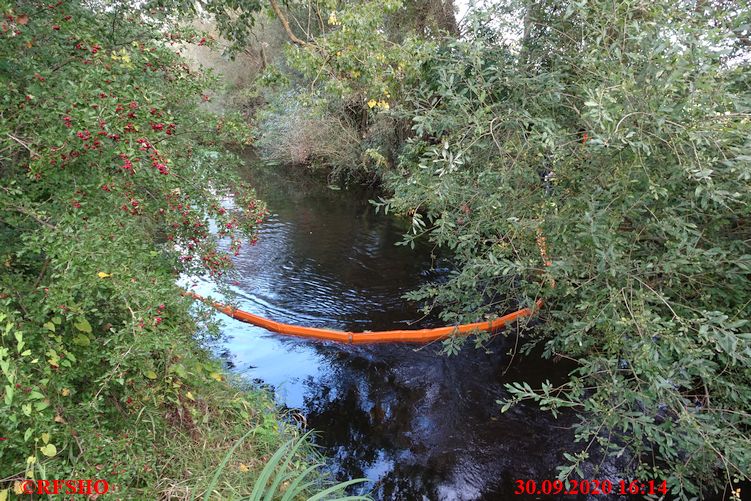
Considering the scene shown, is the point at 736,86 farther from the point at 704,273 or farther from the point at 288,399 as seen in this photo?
the point at 288,399

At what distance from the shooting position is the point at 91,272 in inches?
84.4

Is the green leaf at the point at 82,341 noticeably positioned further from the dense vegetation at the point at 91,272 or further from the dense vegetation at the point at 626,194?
the dense vegetation at the point at 626,194

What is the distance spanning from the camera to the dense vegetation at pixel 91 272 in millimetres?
2170

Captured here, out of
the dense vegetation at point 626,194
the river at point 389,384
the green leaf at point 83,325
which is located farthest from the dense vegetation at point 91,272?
the dense vegetation at point 626,194

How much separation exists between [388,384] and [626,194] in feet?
11.8

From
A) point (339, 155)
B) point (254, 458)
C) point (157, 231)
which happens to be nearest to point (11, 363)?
point (254, 458)

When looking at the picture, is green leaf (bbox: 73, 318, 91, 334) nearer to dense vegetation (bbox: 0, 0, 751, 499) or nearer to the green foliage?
dense vegetation (bbox: 0, 0, 751, 499)

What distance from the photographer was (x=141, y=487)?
2701mm

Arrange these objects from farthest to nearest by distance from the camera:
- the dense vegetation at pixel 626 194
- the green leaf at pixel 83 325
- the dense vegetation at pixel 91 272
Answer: the green leaf at pixel 83 325 < the dense vegetation at pixel 626 194 < the dense vegetation at pixel 91 272

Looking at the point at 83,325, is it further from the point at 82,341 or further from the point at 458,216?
the point at 458,216

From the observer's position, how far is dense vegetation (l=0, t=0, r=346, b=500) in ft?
7.12

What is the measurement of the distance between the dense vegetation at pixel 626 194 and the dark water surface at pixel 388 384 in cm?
83

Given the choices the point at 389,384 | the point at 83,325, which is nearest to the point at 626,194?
the point at 83,325

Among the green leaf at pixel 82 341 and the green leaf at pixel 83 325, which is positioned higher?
the green leaf at pixel 83 325
